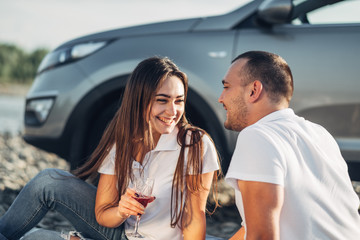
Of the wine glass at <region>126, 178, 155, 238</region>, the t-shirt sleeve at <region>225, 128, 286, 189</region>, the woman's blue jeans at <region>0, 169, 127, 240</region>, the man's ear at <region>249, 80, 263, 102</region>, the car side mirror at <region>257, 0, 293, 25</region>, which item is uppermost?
the car side mirror at <region>257, 0, 293, 25</region>

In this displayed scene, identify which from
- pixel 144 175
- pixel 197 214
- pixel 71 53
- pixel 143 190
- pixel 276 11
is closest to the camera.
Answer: pixel 143 190

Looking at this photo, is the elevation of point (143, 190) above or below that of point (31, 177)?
above

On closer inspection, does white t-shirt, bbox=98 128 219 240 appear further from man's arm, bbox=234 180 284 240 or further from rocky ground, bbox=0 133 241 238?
man's arm, bbox=234 180 284 240

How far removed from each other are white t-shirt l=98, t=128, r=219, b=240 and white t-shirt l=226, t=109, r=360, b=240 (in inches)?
21.3

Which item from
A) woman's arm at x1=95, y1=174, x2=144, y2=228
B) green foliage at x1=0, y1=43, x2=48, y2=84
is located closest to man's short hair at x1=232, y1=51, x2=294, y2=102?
woman's arm at x1=95, y1=174, x2=144, y2=228

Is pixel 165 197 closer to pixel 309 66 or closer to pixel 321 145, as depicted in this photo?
pixel 321 145

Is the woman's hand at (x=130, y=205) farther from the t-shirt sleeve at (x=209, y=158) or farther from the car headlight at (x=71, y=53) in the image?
the car headlight at (x=71, y=53)

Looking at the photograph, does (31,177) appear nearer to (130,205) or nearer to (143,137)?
(143,137)

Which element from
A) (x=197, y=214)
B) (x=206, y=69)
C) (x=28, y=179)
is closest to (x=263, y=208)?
(x=197, y=214)

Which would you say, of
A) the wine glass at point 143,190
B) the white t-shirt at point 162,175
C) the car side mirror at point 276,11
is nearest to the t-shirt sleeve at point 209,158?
the white t-shirt at point 162,175

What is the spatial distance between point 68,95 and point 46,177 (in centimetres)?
108

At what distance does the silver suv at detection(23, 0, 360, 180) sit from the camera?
8.71ft

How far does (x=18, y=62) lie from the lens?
35.9 m

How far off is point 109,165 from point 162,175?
0.26 metres
